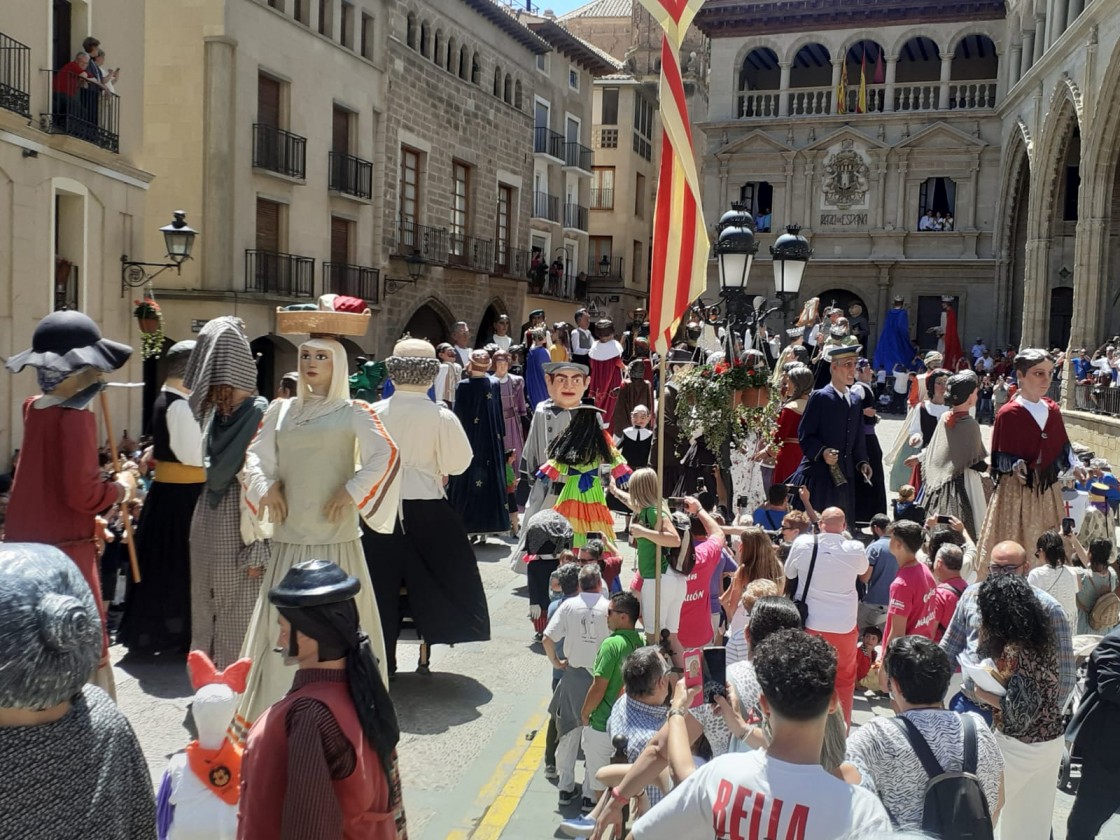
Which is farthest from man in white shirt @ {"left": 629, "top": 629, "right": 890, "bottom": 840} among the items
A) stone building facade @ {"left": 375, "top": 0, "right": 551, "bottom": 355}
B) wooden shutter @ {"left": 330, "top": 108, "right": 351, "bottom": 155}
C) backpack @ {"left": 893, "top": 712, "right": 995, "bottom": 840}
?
wooden shutter @ {"left": 330, "top": 108, "right": 351, "bottom": 155}

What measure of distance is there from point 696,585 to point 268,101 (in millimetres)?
19310

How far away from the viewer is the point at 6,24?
1401 centimetres

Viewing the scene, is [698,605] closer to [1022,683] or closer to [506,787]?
[506,787]

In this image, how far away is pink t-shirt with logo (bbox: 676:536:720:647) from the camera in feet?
20.9

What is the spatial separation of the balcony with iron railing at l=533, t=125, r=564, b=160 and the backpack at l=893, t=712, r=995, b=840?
113ft

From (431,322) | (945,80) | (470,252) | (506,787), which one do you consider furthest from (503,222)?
(506,787)

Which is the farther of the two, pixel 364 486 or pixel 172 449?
pixel 172 449

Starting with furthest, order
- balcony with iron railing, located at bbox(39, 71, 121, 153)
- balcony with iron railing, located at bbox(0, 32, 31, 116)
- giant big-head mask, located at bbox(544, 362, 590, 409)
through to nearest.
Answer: balcony with iron railing, located at bbox(39, 71, 121, 153)
balcony with iron railing, located at bbox(0, 32, 31, 116)
giant big-head mask, located at bbox(544, 362, 590, 409)

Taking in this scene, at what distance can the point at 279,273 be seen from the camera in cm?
2320

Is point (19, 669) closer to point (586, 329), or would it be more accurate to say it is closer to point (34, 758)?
point (34, 758)

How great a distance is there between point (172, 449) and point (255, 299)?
15.6m

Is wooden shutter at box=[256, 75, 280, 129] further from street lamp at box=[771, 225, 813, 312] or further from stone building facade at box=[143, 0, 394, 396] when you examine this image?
street lamp at box=[771, 225, 813, 312]

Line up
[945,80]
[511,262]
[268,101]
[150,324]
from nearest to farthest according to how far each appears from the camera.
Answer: [150,324] → [268,101] → [511,262] → [945,80]

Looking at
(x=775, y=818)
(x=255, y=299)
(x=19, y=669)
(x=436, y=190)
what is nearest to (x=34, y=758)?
(x=19, y=669)
